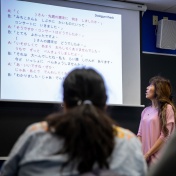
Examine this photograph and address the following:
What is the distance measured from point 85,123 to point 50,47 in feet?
7.82

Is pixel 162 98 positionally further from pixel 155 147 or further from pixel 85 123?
pixel 85 123

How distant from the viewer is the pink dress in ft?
10.4

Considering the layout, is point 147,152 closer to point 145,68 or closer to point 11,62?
point 145,68

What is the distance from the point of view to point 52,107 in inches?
137

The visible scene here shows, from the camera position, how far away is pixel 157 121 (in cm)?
321

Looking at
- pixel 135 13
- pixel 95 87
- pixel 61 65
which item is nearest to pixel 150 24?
pixel 135 13

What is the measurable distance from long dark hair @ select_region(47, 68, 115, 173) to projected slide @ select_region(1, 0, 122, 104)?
1.87m

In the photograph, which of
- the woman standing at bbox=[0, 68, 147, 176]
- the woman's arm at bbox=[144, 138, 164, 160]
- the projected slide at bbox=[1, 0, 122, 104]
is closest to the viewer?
the woman standing at bbox=[0, 68, 147, 176]

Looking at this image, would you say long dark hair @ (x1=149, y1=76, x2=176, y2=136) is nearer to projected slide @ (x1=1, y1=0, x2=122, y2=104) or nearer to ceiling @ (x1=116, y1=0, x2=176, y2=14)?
projected slide @ (x1=1, y1=0, x2=122, y2=104)

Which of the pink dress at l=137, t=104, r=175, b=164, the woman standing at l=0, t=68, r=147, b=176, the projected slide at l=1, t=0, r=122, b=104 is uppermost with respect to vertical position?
the projected slide at l=1, t=0, r=122, b=104

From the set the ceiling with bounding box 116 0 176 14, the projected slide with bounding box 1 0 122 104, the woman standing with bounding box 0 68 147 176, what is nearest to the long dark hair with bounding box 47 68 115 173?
the woman standing with bounding box 0 68 147 176

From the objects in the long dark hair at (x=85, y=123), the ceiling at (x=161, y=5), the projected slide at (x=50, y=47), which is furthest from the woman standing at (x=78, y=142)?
the ceiling at (x=161, y=5)

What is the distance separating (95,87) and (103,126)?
0.48ft

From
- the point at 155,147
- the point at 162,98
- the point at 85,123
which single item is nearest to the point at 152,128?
the point at 155,147
